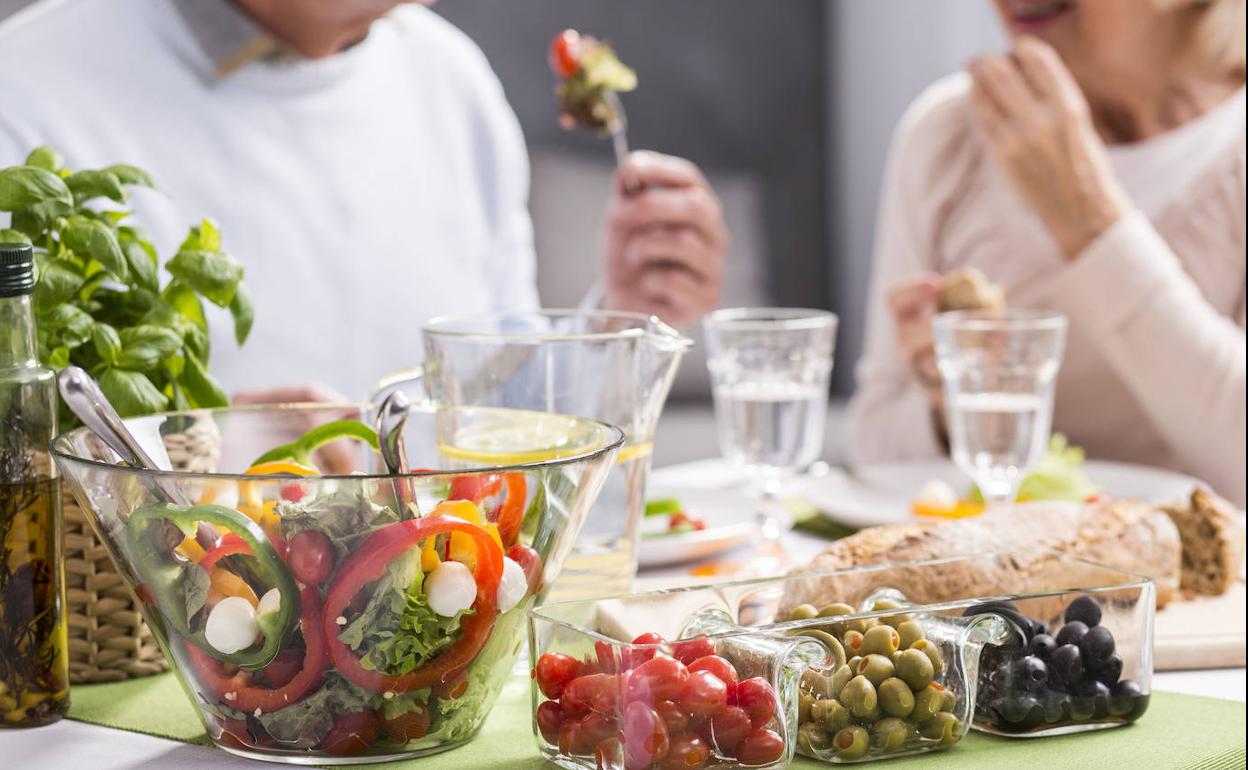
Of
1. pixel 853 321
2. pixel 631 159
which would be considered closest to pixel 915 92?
pixel 853 321

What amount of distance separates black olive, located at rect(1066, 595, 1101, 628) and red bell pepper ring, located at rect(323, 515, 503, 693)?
0.31 m

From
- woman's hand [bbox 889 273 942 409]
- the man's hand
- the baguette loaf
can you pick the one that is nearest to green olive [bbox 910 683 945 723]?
the baguette loaf

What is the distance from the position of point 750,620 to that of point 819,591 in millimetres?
51

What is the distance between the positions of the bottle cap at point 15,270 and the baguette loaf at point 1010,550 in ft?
1.46

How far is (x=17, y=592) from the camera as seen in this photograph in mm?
727

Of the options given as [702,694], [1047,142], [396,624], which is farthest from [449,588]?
[1047,142]

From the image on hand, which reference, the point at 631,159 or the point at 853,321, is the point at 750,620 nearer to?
the point at 631,159

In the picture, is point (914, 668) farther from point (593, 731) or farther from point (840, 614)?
point (593, 731)

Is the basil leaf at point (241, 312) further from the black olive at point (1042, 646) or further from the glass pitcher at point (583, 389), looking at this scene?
the black olive at point (1042, 646)

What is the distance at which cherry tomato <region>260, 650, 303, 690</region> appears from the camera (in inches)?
25.0

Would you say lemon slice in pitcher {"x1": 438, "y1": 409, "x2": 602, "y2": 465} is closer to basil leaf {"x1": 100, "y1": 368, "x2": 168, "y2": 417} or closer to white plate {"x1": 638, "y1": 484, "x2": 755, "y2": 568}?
basil leaf {"x1": 100, "y1": 368, "x2": 168, "y2": 417}

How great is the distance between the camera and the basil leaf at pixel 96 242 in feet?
2.53

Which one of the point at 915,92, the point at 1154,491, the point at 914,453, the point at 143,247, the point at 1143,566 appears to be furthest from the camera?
the point at 915,92

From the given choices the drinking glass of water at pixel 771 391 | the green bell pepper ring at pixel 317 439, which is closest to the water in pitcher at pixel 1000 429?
the drinking glass of water at pixel 771 391
